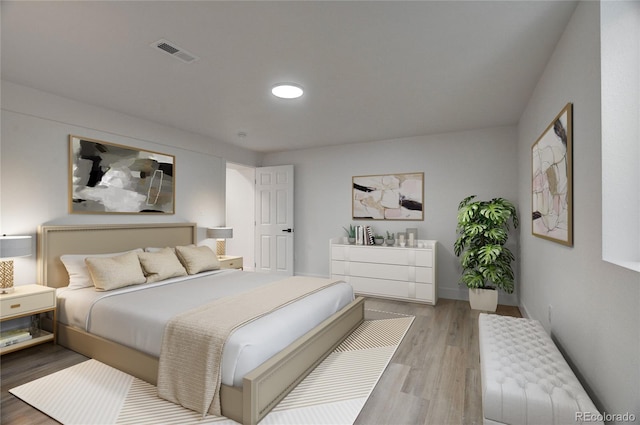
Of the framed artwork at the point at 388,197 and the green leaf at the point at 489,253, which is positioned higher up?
the framed artwork at the point at 388,197

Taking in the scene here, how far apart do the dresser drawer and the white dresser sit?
348 cm

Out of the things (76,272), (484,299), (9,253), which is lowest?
(484,299)

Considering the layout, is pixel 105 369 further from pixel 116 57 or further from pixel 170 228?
pixel 116 57

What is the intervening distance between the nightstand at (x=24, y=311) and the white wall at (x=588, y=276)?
4070 millimetres

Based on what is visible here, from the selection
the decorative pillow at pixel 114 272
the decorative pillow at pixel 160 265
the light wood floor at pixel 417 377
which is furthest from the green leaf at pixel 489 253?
the decorative pillow at pixel 114 272

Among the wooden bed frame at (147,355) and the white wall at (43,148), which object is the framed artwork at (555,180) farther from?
the white wall at (43,148)

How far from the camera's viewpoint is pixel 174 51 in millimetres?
2389

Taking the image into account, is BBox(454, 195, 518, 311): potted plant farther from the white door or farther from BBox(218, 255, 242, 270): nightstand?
BBox(218, 255, 242, 270): nightstand

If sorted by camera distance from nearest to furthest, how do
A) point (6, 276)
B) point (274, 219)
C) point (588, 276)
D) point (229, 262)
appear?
point (588, 276) < point (6, 276) < point (229, 262) < point (274, 219)

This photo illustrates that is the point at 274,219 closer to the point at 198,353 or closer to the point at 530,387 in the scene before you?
the point at 198,353

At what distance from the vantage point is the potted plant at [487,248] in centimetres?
398

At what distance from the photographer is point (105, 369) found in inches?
98.3

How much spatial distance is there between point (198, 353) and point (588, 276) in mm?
2347

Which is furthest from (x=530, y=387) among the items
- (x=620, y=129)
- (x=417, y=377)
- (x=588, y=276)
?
(x=620, y=129)
